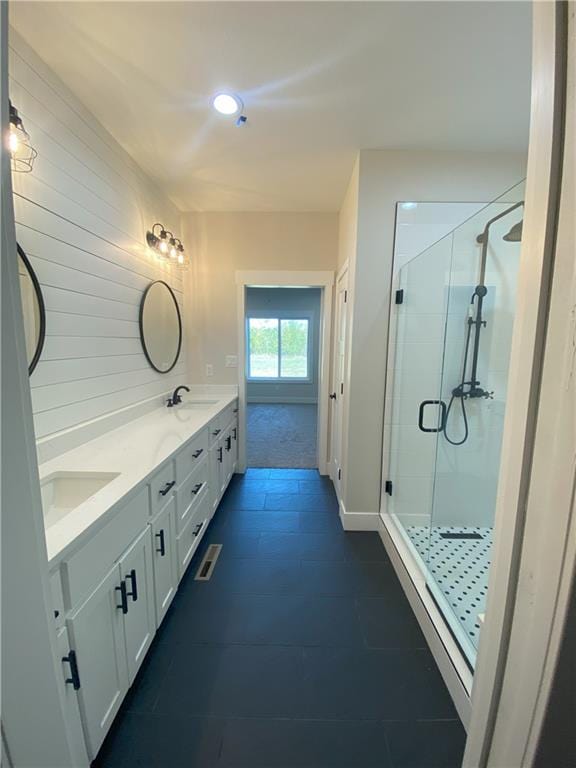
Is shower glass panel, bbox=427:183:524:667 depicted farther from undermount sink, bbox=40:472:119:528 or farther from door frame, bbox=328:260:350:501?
undermount sink, bbox=40:472:119:528

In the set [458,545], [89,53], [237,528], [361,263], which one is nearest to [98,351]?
[89,53]

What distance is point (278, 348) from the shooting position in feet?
24.9

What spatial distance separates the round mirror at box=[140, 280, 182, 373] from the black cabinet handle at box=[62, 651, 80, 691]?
193cm

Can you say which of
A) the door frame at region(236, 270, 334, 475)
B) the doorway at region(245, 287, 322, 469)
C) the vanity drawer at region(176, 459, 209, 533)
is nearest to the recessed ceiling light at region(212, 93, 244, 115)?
the door frame at region(236, 270, 334, 475)

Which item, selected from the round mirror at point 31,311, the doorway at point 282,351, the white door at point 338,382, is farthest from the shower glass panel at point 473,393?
the doorway at point 282,351

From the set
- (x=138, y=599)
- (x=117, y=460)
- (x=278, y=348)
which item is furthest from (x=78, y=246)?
(x=278, y=348)

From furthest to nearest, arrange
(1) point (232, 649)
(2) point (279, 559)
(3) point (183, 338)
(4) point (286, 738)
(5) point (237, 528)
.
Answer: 1. (3) point (183, 338)
2. (5) point (237, 528)
3. (2) point (279, 559)
4. (1) point (232, 649)
5. (4) point (286, 738)

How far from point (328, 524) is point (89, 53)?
312 centimetres

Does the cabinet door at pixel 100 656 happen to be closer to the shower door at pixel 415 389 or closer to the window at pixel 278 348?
the shower door at pixel 415 389

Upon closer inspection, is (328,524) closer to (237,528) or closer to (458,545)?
(237,528)

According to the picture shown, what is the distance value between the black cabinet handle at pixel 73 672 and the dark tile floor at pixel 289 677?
1.55 ft

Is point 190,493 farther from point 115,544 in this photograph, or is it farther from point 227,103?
point 227,103

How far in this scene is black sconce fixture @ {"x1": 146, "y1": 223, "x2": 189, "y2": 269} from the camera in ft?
8.20

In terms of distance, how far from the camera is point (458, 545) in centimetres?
219
